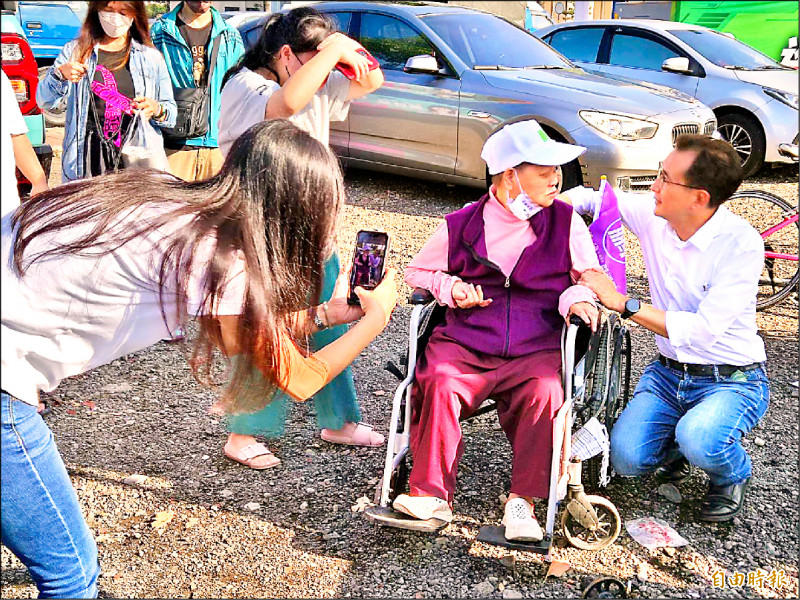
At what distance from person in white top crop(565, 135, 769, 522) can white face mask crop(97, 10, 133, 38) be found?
2.68m

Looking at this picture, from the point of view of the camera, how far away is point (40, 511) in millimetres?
2072

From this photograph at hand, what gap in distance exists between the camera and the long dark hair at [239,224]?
2.01 m

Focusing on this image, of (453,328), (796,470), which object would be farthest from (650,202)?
(796,470)

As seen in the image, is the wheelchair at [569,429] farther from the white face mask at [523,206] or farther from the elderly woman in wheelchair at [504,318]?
the white face mask at [523,206]

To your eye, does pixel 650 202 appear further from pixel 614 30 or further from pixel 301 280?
pixel 614 30

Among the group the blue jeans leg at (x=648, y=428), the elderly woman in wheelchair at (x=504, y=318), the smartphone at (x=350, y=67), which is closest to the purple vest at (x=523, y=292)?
the elderly woman in wheelchair at (x=504, y=318)

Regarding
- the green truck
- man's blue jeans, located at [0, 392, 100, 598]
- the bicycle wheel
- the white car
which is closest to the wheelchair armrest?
man's blue jeans, located at [0, 392, 100, 598]

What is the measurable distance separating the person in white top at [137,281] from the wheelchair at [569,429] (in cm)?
94

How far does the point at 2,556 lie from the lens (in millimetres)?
3070

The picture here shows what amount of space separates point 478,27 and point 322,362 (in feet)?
20.1

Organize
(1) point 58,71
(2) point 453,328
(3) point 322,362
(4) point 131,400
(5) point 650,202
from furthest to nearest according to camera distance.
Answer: (4) point 131,400 < (1) point 58,71 < (5) point 650,202 < (2) point 453,328 < (3) point 322,362

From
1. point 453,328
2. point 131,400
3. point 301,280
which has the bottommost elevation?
point 131,400

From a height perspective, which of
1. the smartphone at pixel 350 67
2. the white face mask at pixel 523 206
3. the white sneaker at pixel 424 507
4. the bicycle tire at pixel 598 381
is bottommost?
the white sneaker at pixel 424 507

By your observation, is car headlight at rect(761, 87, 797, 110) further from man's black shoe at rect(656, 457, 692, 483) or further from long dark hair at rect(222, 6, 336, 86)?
long dark hair at rect(222, 6, 336, 86)
